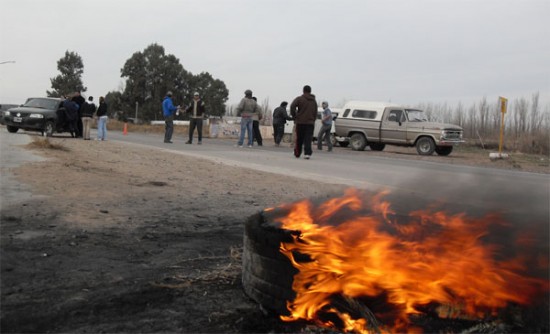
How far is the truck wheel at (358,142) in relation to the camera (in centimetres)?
2295

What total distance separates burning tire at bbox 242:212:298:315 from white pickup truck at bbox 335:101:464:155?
19.1 m

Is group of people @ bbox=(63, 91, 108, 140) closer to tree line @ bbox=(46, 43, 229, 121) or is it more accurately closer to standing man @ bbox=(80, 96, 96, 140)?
standing man @ bbox=(80, 96, 96, 140)

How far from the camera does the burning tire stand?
9.39 feet

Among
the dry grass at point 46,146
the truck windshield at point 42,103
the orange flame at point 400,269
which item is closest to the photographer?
the orange flame at point 400,269

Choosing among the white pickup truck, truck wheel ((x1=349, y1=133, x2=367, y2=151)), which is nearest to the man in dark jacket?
the white pickup truck

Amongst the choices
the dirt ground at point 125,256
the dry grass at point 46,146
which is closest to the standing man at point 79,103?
the dry grass at point 46,146

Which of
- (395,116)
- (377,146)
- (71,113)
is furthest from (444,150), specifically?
(71,113)

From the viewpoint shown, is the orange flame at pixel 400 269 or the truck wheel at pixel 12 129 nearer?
the orange flame at pixel 400 269

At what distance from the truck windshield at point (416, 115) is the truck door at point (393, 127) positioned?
0.30 meters

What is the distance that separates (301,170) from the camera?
11062 mm

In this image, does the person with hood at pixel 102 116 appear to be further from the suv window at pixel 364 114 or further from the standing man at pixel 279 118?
the suv window at pixel 364 114

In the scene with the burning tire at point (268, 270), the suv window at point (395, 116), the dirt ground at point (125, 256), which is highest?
the suv window at point (395, 116)

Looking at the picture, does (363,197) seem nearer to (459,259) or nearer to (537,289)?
(459,259)

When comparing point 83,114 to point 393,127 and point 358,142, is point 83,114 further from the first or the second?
point 393,127
